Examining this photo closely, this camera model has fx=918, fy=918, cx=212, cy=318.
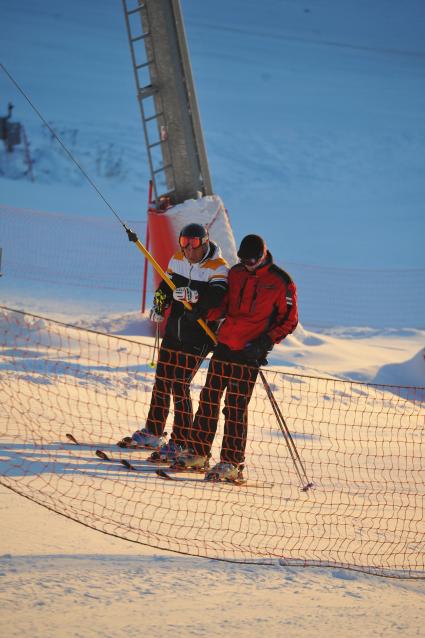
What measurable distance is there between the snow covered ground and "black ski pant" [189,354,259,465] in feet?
5.20

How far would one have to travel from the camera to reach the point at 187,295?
6055mm

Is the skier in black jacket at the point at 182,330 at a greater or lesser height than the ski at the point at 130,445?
greater

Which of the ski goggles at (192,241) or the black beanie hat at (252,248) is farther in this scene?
the ski goggles at (192,241)

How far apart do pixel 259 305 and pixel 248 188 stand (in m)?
28.7

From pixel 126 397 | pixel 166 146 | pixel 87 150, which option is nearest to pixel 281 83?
pixel 87 150

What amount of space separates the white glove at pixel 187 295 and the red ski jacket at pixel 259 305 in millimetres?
252

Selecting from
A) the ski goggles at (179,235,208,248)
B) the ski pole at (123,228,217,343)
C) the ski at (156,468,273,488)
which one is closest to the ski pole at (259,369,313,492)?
the ski at (156,468,273,488)

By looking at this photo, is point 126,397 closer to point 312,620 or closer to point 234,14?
point 312,620

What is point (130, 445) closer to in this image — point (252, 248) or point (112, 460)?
point (112, 460)

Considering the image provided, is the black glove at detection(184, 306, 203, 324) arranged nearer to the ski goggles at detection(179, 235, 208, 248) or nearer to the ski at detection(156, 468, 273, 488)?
the ski goggles at detection(179, 235, 208, 248)

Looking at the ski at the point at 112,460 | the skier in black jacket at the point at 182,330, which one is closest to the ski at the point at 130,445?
the skier in black jacket at the point at 182,330

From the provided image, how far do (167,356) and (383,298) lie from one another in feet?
51.0

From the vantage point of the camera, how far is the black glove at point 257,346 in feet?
19.9

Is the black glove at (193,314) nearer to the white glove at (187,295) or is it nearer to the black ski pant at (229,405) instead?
the white glove at (187,295)
